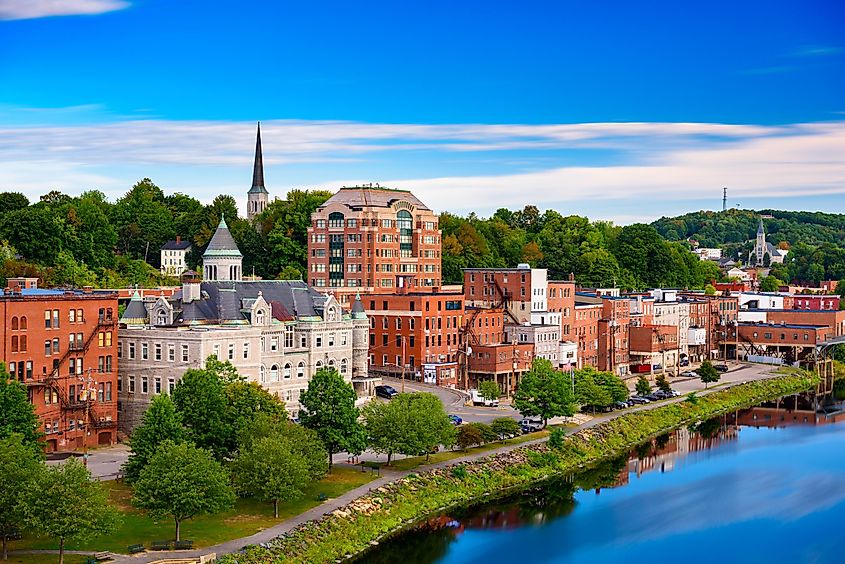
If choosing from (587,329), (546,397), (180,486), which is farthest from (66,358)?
(587,329)

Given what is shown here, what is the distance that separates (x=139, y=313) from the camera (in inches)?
3260

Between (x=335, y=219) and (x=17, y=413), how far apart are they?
67.0 m

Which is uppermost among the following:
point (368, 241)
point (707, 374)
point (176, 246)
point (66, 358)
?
point (176, 246)

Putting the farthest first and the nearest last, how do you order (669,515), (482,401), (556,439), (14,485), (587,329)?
(587,329) < (482,401) < (556,439) < (669,515) < (14,485)

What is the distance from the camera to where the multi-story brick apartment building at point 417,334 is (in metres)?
104

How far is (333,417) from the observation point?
7025 centimetres

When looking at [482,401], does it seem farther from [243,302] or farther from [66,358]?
[66,358]

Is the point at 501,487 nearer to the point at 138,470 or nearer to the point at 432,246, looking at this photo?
the point at 138,470

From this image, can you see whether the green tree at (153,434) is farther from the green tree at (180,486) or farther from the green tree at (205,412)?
the green tree at (180,486)

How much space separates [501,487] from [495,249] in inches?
4090

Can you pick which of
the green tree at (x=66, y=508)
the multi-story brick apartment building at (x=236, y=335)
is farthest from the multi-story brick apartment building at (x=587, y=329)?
the green tree at (x=66, y=508)

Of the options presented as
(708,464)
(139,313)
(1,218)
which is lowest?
(708,464)

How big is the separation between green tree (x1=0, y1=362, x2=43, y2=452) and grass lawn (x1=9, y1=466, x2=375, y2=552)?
15.4 feet

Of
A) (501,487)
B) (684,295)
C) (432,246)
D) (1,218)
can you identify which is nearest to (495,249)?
(684,295)
